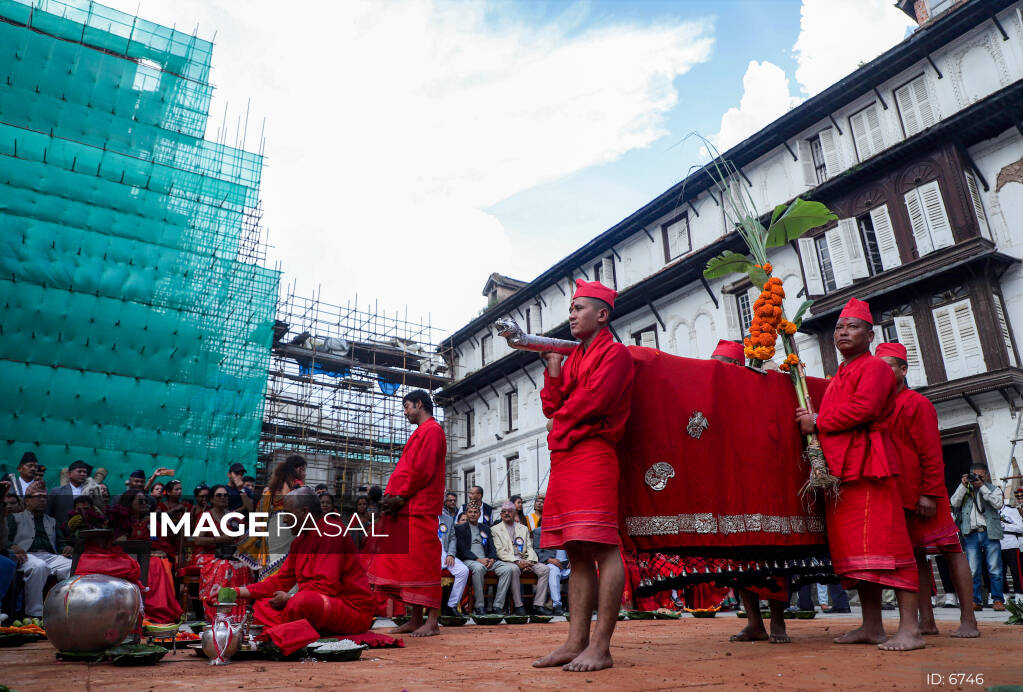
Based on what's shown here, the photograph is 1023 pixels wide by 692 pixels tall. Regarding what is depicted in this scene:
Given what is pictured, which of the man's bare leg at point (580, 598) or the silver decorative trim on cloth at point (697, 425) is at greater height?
the silver decorative trim on cloth at point (697, 425)

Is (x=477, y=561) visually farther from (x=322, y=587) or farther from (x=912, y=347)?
(x=912, y=347)

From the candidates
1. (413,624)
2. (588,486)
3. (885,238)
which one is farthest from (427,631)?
(885,238)

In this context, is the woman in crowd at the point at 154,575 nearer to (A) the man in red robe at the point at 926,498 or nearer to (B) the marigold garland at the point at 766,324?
(B) the marigold garland at the point at 766,324

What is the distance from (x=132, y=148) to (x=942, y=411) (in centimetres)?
2198

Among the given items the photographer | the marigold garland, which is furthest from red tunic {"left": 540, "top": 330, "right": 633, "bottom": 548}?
the photographer

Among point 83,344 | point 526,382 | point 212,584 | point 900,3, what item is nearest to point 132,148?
point 83,344

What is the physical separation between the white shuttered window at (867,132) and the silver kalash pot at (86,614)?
58.6 feet

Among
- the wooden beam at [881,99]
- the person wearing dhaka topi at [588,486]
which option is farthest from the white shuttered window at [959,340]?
the person wearing dhaka topi at [588,486]

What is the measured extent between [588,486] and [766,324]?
6.68ft

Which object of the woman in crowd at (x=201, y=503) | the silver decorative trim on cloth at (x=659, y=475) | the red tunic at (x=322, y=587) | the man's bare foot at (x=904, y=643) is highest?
the woman in crowd at (x=201, y=503)

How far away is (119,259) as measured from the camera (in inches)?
769

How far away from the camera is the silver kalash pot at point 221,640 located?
157 inches

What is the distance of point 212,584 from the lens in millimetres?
5625

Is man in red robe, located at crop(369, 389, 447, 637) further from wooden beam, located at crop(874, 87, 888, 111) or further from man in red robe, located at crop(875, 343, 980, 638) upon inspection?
wooden beam, located at crop(874, 87, 888, 111)
